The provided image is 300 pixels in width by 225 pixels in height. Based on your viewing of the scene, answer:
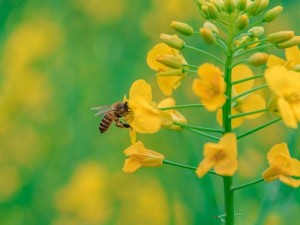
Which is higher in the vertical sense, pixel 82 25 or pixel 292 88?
pixel 82 25

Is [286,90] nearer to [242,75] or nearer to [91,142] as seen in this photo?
[242,75]

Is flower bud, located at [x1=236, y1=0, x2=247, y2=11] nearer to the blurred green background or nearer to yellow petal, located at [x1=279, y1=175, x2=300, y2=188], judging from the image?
yellow petal, located at [x1=279, y1=175, x2=300, y2=188]

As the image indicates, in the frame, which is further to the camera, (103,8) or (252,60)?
(103,8)

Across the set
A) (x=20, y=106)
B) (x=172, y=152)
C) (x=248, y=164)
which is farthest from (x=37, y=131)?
(x=248, y=164)

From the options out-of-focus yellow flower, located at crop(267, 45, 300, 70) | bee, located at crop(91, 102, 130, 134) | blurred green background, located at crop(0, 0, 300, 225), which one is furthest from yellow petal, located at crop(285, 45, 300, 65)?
blurred green background, located at crop(0, 0, 300, 225)

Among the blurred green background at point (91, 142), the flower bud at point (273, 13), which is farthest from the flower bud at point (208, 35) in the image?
the blurred green background at point (91, 142)

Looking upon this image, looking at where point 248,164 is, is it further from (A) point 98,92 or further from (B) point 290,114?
(B) point 290,114

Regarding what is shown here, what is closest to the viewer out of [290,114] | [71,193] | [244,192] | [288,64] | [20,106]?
[290,114]
